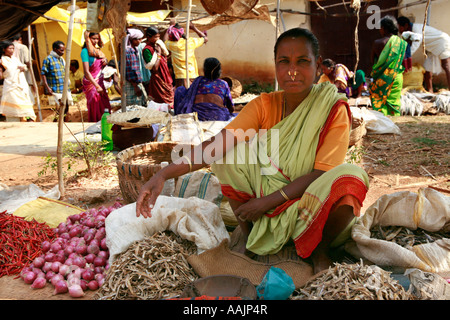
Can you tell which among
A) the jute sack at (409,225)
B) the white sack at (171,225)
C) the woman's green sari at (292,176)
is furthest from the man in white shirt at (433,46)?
the white sack at (171,225)

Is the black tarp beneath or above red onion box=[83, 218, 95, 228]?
above

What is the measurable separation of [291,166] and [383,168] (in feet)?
9.23

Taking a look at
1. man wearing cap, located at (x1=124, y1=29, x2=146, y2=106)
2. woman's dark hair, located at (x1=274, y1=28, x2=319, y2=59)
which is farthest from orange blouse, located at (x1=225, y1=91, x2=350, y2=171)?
man wearing cap, located at (x1=124, y1=29, x2=146, y2=106)

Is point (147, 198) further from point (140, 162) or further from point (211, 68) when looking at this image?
point (211, 68)

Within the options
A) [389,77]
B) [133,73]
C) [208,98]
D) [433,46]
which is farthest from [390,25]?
[133,73]

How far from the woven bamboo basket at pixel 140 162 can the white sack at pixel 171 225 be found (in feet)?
1.80

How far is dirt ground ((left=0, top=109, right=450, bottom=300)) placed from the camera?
4.09 metres

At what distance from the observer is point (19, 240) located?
2.77 meters

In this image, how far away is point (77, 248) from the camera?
2.65 meters

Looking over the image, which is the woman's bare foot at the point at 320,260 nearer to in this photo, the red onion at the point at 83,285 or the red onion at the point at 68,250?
the red onion at the point at 83,285

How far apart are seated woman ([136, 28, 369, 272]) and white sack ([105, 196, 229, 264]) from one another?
0.24 meters

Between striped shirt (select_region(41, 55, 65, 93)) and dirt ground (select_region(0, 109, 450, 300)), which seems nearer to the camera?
dirt ground (select_region(0, 109, 450, 300))

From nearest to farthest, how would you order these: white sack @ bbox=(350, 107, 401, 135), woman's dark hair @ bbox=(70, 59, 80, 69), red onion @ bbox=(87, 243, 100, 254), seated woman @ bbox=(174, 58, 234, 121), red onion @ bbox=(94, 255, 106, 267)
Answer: red onion @ bbox=(94, 255, 106, 267) < red onion @ bbox=(87, 243, 100, 254) < seated woman @ bbox=(174, 58, 234, 121) < white sack @ bbox=(350, 107, 401, 135) < woman's dark hair @ bbox=(70, 59, 80, 69)

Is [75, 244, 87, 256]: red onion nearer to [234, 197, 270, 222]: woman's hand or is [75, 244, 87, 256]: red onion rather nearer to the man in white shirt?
[234, 197, 270, 222]: woman's hand
